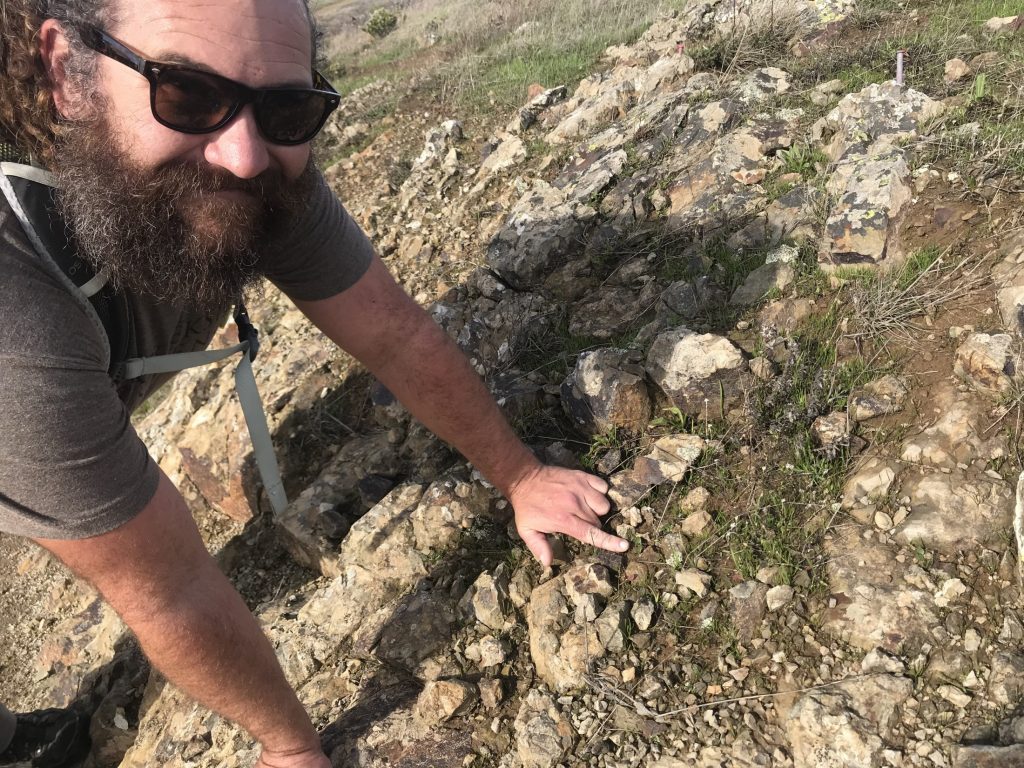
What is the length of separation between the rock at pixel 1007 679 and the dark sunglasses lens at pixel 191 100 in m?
2.26

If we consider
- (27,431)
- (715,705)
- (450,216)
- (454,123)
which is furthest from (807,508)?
(454,123)

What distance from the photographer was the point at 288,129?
1983mm

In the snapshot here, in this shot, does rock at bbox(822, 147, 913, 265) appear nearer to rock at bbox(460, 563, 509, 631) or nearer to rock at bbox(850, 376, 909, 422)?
rock at bbox(850, 376, 909, 422)

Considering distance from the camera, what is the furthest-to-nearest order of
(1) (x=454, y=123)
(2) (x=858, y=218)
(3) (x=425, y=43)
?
(3) (x=425, y=43) < (1) (x=454, y=123) < (2) (x=858, y=218)

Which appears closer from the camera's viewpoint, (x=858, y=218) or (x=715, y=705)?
(x=715, y=705)

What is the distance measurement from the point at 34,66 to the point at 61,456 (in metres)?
1.02

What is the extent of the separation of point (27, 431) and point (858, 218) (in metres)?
2.66

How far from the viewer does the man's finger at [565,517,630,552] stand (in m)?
2.22

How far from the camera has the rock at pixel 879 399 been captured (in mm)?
2211

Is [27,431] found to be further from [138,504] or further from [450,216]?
[450,216]

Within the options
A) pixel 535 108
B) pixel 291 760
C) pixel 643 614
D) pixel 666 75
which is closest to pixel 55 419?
pixel 291 760

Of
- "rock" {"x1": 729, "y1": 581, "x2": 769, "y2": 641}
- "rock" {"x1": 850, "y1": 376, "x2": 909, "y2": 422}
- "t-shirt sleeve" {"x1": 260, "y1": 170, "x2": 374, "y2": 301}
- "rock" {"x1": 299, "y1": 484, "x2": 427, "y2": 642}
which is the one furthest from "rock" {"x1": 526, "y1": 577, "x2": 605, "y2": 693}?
"t-shirt sleeve" {"x1": 260, "y1": 170, "x2": 374, "y2": 301}

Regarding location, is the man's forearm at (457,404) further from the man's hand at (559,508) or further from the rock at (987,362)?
the rock at (987,362)

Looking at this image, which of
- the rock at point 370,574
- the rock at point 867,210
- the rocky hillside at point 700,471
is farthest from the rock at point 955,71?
the rock at point 370,574
